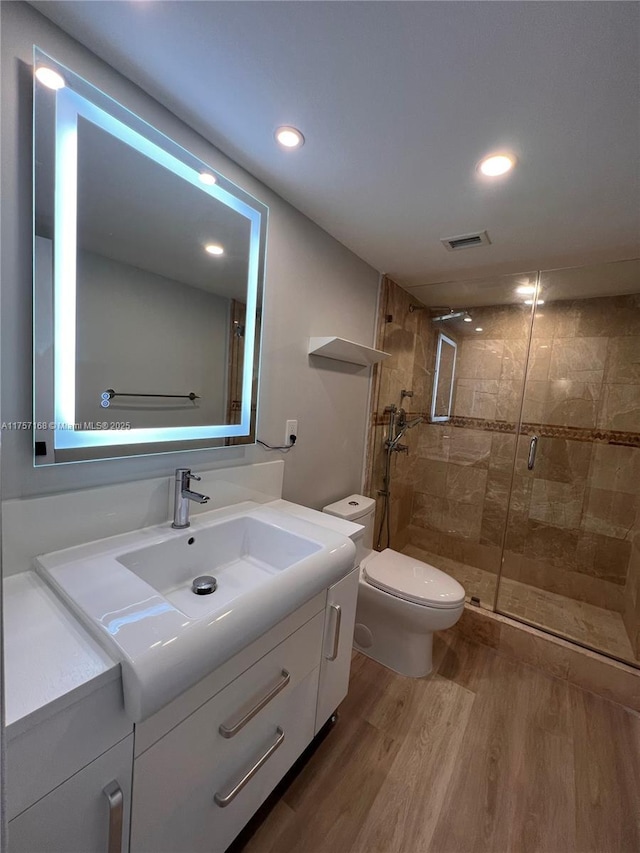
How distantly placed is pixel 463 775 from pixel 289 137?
89.2 inches

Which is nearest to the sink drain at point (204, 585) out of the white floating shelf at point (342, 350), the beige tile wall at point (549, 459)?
the white floating shelf at point (342, 350)

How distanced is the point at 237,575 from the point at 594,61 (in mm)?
1637

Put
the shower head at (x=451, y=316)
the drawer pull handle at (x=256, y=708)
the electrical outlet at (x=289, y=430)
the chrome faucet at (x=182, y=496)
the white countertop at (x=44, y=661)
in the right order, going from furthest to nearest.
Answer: the shower head at (x=451, y=316)
the electrical outlet at (x=289, y=430)
the chrome faucet at (x=182, y=496)
the drawer pull handle at (x=256, y=708)
the white countertop at (x=44, y=661)

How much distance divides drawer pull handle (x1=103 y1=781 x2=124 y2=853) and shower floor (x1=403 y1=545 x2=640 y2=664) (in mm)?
2038

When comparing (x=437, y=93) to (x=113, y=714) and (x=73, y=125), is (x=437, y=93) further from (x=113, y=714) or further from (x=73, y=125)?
(x=113, y=714)

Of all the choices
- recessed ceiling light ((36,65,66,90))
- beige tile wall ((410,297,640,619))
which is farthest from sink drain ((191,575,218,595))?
beige tile wall ((410,297,640,619))

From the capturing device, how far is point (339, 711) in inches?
59.7

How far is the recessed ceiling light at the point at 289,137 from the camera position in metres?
1.09

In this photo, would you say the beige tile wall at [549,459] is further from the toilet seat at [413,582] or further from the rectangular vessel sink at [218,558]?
the rectangular vessel sink at [218,558]

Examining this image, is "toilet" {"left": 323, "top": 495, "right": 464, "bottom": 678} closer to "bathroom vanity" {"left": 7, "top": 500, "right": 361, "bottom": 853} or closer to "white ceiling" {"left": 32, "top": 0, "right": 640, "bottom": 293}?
"bathroom vanity" {"left": 7, "top": 500, "right": 361, "bottom": 853}

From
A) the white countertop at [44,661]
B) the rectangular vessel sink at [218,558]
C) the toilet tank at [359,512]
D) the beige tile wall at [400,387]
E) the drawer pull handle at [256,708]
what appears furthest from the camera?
the beige tile wall at [400,387]

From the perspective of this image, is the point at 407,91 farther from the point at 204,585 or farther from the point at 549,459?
the point at 549,459

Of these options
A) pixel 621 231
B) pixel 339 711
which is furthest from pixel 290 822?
pixel 621 231

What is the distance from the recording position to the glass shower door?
217cm
